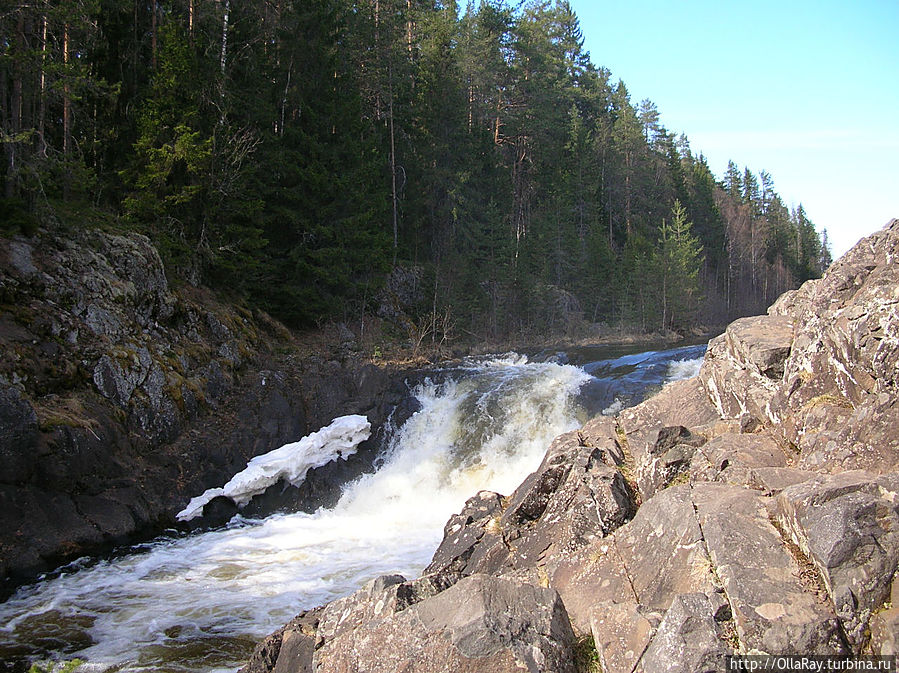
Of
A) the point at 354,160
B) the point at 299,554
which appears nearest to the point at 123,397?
the point at 299,554

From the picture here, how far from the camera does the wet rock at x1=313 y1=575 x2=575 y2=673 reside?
→ 4406mm

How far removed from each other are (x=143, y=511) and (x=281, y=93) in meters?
15.6

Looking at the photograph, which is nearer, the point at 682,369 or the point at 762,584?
the point at 762,584

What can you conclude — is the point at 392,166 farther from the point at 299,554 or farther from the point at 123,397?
the point at 299,554

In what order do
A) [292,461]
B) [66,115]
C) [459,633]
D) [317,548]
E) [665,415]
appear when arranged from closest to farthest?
1. [459,633]
2. [665,415]
3. [317,548]
4. [292,461]
5. [66,115]

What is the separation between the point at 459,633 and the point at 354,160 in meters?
19.7

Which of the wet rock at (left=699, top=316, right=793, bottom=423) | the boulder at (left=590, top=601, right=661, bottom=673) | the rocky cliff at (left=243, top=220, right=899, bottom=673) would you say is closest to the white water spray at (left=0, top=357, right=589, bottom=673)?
the rocky cliff at (left=243, top=220, right=899, bottom=673)

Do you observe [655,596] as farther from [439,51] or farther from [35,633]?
[439,51]

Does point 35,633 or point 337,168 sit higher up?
point 337,168

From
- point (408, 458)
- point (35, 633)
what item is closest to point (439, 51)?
point (408, 458)

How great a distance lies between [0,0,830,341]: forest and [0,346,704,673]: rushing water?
23.3 feet

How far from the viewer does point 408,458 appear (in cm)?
1476

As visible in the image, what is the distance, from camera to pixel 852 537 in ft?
14.9

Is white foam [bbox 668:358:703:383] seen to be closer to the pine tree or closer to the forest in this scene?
the forest
